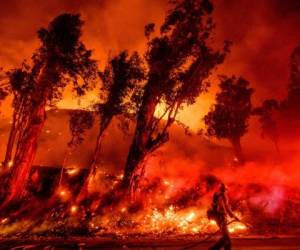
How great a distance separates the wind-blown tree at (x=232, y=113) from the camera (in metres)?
40.9

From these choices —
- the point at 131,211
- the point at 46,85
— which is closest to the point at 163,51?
the point at 46,85

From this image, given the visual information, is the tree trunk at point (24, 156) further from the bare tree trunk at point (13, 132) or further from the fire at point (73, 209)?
the fire at point (73, 209)

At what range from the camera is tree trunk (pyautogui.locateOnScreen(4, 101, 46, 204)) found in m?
22.2

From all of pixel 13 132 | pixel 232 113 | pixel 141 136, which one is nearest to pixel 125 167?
pixel 141 136

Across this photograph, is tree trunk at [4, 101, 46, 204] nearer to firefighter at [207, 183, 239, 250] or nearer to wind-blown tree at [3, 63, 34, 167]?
wind-blown tree at [3, 63, 34, 167]

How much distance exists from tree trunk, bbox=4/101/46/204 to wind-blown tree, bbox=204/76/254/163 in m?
23.9

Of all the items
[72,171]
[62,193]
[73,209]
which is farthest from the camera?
[72,171]

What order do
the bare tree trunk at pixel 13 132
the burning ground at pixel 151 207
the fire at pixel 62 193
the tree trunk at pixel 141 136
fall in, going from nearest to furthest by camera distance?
the burning ground at pixel 151 207 → the tree trunk at pixel 141 136 → the fire at pixel 62 193 → the bare tree trunk at pixel 13 132

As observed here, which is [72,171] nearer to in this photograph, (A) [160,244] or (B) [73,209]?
(B) [73,209]

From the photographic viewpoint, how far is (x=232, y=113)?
41.2 m

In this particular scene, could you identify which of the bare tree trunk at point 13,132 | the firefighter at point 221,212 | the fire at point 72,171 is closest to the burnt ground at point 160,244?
the firefighter at point 221,212

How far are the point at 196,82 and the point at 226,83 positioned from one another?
66.3 ft

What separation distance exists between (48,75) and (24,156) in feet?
19.2

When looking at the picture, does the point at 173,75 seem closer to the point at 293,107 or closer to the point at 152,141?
the point at 152,141
